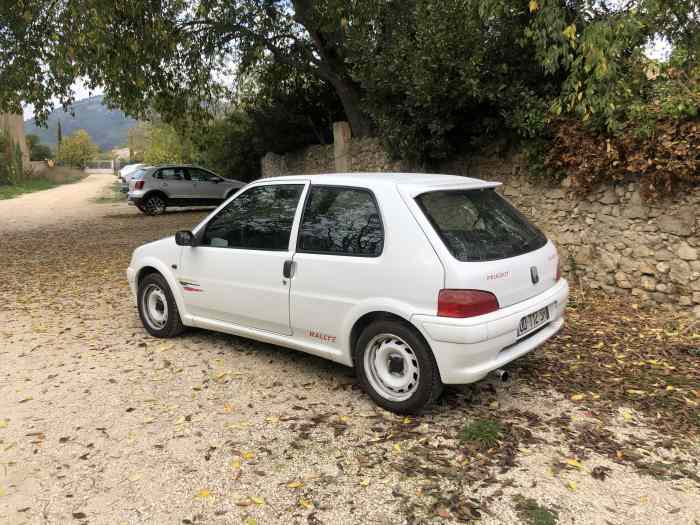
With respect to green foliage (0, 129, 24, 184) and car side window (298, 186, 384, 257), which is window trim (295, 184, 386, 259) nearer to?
car side window (298, 186, 384, 257)

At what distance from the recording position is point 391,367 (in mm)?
4016

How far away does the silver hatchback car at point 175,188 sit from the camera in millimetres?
18703

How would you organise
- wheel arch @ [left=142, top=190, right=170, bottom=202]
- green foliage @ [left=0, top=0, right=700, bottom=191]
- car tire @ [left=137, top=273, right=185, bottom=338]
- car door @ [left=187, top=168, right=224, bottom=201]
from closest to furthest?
car tire @ [left=137, top=273, right=185, bottom=338], green foliage @ [left=0, top=0, right=700, bottom=191], wheel arch @ [left=142, top=190, right=170, bottom=202], car door @ [left=187, top=168, right=224, bottom=201]

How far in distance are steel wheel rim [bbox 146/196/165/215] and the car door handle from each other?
51.6 feet

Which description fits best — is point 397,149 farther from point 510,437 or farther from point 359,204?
point 510,437

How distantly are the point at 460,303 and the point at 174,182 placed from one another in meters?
17.2

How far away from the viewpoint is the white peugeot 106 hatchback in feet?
12.0

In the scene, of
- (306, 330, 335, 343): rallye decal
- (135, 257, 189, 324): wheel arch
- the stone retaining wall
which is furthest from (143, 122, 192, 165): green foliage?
(306, 330, 335, 343): rallye decal

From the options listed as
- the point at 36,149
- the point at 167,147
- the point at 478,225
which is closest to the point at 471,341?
the point at 478,225

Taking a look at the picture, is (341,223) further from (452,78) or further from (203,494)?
(452,78)

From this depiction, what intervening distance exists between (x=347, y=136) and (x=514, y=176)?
4.92 m

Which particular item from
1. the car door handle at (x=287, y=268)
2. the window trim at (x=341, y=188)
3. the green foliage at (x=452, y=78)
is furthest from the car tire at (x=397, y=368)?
the green foliage at (x=452, y=78)

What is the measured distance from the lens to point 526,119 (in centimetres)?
726

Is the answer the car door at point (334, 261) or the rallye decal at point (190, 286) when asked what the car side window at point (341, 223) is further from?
the rallye decal at point (190, 286)
